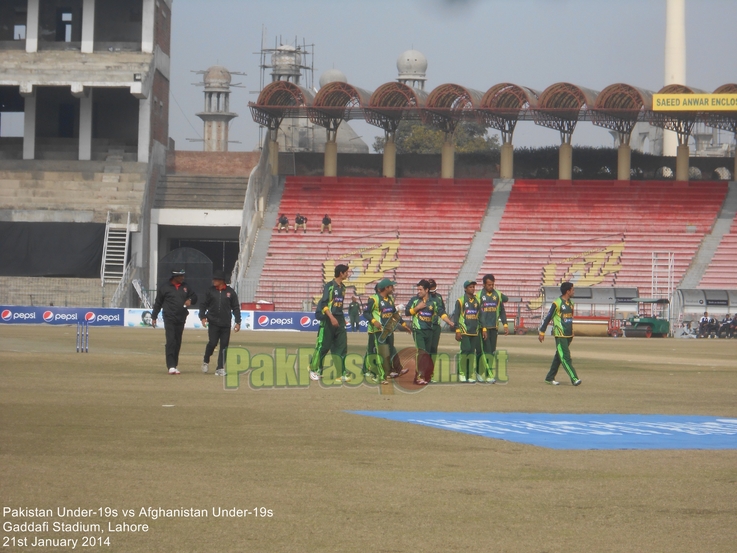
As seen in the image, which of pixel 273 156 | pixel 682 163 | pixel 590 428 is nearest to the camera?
pixel 590 428

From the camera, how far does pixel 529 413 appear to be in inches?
558

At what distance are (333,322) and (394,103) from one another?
4323 cm

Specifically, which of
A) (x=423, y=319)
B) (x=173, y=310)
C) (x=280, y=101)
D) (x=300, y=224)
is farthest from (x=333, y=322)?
(x=280, y=101)

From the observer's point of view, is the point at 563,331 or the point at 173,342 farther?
the point at 173,342

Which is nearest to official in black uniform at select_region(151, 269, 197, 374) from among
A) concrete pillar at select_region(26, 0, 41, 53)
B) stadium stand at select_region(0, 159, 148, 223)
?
stadium stand at select_region(0, 159, 148, 223)

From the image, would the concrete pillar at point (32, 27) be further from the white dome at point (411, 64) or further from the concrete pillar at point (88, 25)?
the white dome at point (411, 64)

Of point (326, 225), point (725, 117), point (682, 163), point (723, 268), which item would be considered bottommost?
point (723, 268)

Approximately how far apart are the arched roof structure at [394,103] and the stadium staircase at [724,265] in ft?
54.4

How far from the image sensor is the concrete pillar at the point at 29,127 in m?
58.9

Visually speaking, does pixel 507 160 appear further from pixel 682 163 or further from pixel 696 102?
pixel 696 102

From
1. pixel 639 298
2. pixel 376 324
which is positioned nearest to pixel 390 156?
pixel 639 298

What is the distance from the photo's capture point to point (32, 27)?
58.2 m

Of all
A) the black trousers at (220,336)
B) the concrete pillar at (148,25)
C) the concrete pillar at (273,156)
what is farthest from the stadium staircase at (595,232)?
the black trousers at (220,336)

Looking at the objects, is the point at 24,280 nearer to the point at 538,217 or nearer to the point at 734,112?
the point at 538,217
